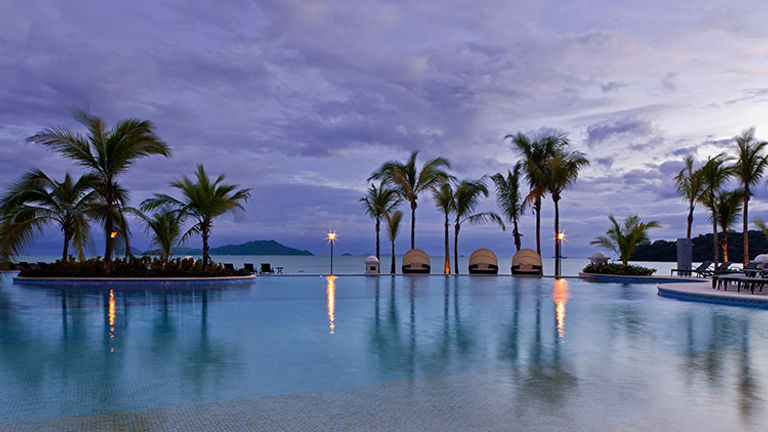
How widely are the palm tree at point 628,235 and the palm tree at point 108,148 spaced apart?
63.4 ft

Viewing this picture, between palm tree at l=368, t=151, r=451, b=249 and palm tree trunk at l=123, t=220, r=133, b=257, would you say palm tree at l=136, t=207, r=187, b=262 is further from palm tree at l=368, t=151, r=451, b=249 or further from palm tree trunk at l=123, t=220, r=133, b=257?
palm tree at l=368, t=151, r=451, b=249

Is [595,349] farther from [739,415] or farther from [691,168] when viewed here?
[691,168]

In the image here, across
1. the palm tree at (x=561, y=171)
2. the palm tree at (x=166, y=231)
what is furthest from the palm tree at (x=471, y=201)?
the palm tree at (x=166, y=231)

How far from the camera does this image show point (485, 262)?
25.0 metres

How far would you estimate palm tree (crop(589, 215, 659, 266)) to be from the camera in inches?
861

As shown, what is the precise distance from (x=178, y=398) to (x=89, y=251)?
52.0 feet

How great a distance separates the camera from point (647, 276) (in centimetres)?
2095

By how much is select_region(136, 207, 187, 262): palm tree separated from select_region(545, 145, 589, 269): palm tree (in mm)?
16796

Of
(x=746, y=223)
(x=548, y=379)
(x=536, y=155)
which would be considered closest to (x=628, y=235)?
(x=746, y=223)

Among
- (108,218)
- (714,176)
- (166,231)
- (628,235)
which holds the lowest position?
(628,235)

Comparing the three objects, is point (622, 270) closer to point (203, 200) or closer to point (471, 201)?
point (471, 201)

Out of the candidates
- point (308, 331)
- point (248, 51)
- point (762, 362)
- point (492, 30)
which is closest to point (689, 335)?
point (762, 362)

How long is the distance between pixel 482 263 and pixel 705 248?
37502 millimetres

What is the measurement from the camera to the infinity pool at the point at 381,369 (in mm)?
3814
